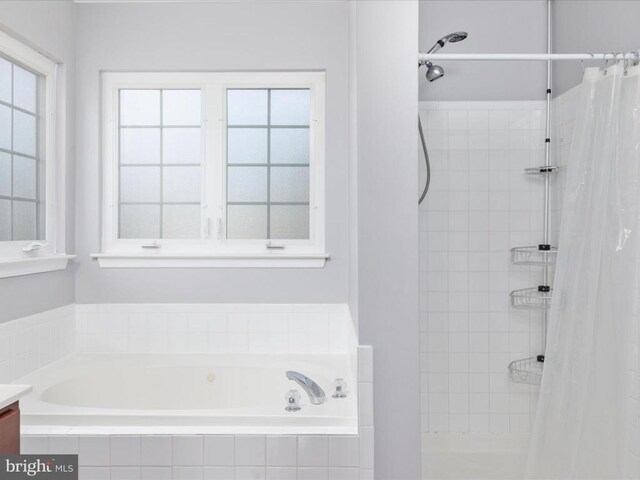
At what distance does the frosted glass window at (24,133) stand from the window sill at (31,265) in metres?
0.53

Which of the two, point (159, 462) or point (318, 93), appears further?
point (318, 93)

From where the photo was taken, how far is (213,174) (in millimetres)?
2777

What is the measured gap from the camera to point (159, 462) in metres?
1.76

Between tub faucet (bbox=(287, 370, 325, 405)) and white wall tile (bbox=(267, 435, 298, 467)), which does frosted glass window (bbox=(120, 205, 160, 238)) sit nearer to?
tub faucet (bbox=(287, 370, 325, 405))

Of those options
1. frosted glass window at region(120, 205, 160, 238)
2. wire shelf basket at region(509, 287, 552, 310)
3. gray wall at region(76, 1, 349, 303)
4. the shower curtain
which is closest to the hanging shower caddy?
wire shelf basket at region(509, 287, 552, 310)

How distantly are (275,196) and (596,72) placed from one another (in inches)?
65.5

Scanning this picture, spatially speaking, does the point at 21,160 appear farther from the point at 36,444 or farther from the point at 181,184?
the point at 36,444

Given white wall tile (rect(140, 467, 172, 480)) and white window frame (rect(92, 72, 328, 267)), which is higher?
white window frame (rect(92, 72, 328, 267))

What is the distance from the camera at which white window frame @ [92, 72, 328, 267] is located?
2.76m

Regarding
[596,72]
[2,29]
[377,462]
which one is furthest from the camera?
[2,29]

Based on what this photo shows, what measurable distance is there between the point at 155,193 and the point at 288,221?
782 millimetres

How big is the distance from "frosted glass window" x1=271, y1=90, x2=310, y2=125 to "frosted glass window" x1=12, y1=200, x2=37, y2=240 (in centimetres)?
134

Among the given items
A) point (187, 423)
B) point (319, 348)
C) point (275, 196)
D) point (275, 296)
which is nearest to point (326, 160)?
point (275, 196)

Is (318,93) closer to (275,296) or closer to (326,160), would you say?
(326,160)
